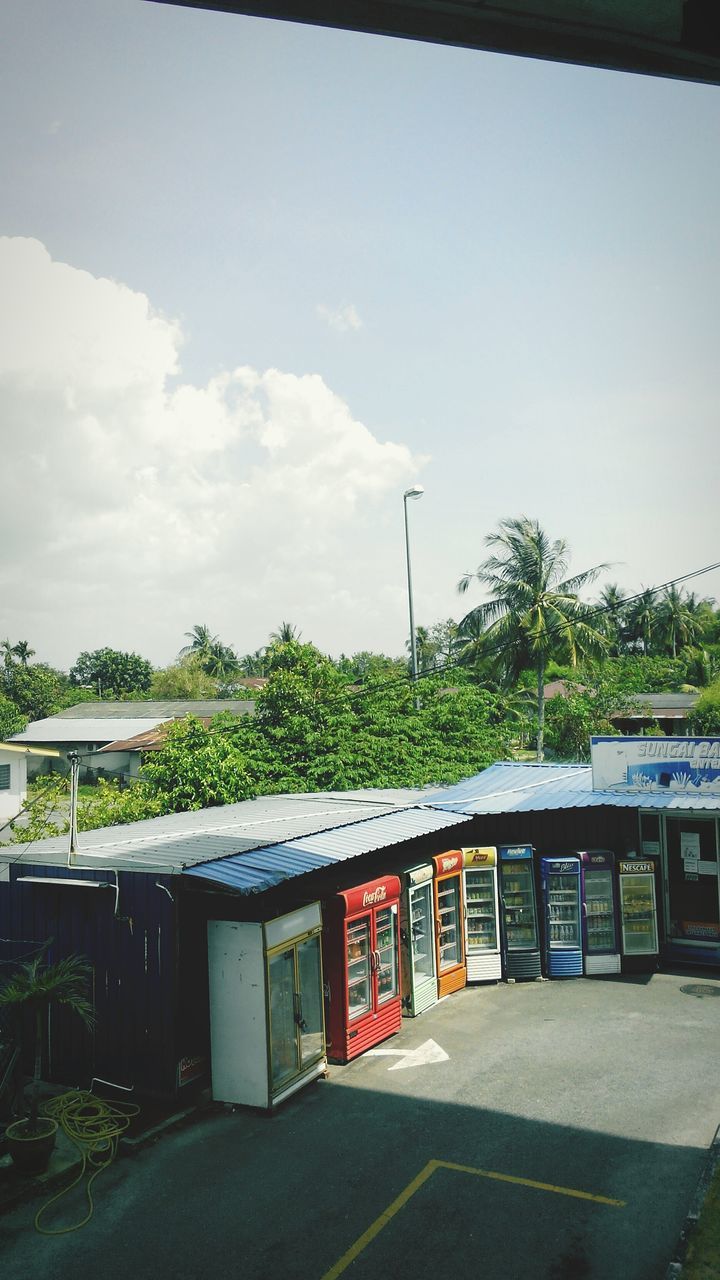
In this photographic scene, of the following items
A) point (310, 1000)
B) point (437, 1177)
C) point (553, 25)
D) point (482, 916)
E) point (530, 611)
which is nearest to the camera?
point (553, 25)

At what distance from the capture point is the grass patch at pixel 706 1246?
6.62 meters

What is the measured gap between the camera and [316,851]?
39.2 feet

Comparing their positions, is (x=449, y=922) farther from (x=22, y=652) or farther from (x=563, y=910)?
(x=22, y=652)

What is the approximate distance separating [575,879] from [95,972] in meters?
9.19

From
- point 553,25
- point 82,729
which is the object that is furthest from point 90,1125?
→ point 82,729

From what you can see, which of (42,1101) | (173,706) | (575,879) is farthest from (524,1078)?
(173,706)

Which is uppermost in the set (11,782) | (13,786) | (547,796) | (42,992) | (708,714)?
(708,714)

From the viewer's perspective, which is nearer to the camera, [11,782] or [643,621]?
[11,782]

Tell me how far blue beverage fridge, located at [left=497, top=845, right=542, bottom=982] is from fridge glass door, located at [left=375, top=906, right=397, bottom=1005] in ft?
10.5

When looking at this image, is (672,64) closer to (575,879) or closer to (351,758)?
(575,879)

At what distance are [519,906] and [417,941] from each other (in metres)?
2.44

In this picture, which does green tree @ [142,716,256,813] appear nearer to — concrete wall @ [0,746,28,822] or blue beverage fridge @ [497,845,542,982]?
blue beverage fridge @ [497,845,542,982]

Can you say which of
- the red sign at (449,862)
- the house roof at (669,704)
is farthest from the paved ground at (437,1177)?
the house roof at (669,704)

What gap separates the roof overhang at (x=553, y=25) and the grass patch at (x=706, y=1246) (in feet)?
29.6
